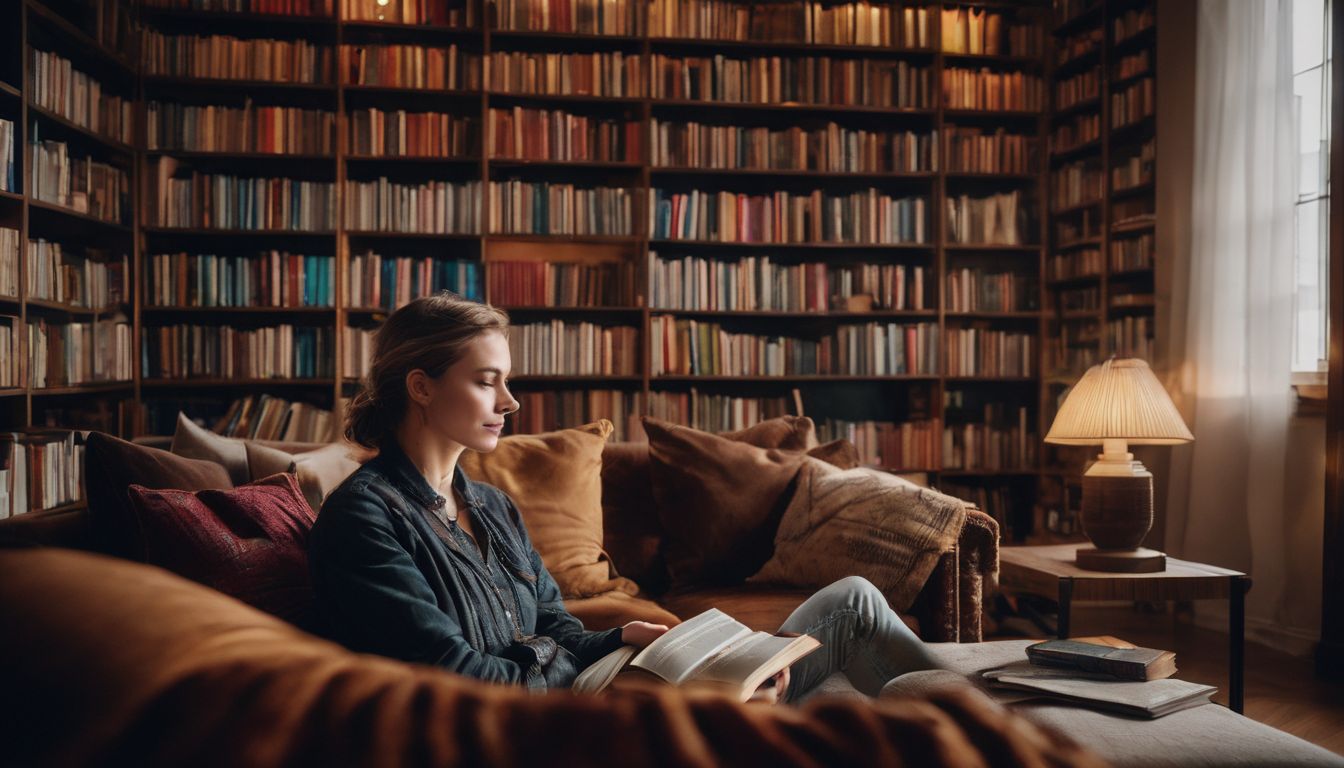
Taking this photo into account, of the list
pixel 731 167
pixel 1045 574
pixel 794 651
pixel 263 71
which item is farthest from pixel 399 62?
pixel 794 651

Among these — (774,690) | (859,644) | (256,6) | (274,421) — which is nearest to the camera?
(774,690)

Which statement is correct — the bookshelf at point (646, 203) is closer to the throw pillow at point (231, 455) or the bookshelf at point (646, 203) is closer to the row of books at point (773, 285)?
the row of books at point (773, 285)

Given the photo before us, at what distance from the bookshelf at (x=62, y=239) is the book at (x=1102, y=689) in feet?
10.4

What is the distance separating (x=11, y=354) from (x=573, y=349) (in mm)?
2286

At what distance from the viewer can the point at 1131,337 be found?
4.57 m

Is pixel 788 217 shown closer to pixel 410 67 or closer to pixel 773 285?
pixel 773 285

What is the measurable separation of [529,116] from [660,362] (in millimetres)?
1336

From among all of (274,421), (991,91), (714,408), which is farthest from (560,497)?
(991,91)

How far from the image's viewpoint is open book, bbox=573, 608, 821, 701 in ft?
4.52

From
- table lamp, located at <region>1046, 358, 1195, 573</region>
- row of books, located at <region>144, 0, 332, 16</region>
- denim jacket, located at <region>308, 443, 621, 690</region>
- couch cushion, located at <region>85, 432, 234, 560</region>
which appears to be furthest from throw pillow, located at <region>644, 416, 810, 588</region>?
row of books, located at <region>144, 0, 332, 16</region>

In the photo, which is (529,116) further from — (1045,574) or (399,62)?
(1045,574)

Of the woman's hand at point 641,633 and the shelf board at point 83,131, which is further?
the shelf board at point 83,131

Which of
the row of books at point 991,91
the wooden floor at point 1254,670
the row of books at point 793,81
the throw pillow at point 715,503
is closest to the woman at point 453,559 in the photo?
the throw pillow at point 715,503

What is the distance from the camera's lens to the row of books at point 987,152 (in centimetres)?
511
